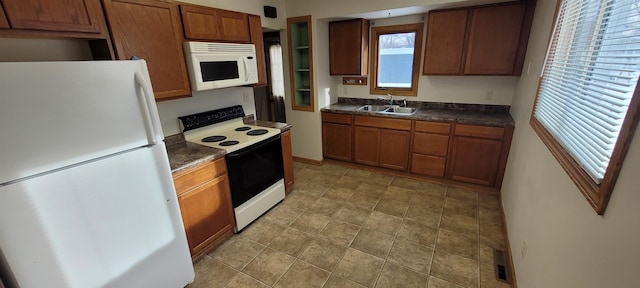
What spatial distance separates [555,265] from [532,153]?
96 cm

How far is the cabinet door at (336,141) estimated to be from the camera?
379 centimetres

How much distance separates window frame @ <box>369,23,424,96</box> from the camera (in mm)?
3449

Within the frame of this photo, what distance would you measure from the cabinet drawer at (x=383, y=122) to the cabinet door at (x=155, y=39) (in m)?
2.20

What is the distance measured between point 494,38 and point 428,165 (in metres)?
1.59

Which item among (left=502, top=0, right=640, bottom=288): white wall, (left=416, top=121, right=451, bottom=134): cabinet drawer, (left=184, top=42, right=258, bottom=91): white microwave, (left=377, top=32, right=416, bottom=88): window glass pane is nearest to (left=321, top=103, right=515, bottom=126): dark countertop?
(left=416, top=121, right=451, bottom=134): cabinet drawer

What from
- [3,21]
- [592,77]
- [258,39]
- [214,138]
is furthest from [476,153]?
[3,21]

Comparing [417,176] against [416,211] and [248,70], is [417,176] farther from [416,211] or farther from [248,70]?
[248,70]

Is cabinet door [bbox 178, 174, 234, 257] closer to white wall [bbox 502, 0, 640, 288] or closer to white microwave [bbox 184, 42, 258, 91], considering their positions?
white microwave [bbox 184, 42, 258, 91]

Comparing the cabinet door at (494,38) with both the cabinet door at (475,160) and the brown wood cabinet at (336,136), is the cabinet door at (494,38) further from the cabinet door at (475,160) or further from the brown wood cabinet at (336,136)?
the brown wood cabinet at (336,136)

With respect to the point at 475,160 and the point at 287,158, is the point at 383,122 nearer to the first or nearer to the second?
Result: the point at 475,160

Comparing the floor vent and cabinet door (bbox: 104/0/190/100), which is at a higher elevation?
cabinet door (bbox: 104/0/190/100)

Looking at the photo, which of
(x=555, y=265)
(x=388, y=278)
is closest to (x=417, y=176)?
(x=388, y=278)

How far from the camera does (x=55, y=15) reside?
1.44 m

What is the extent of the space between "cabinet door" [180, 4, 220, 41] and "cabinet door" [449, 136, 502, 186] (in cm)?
283
